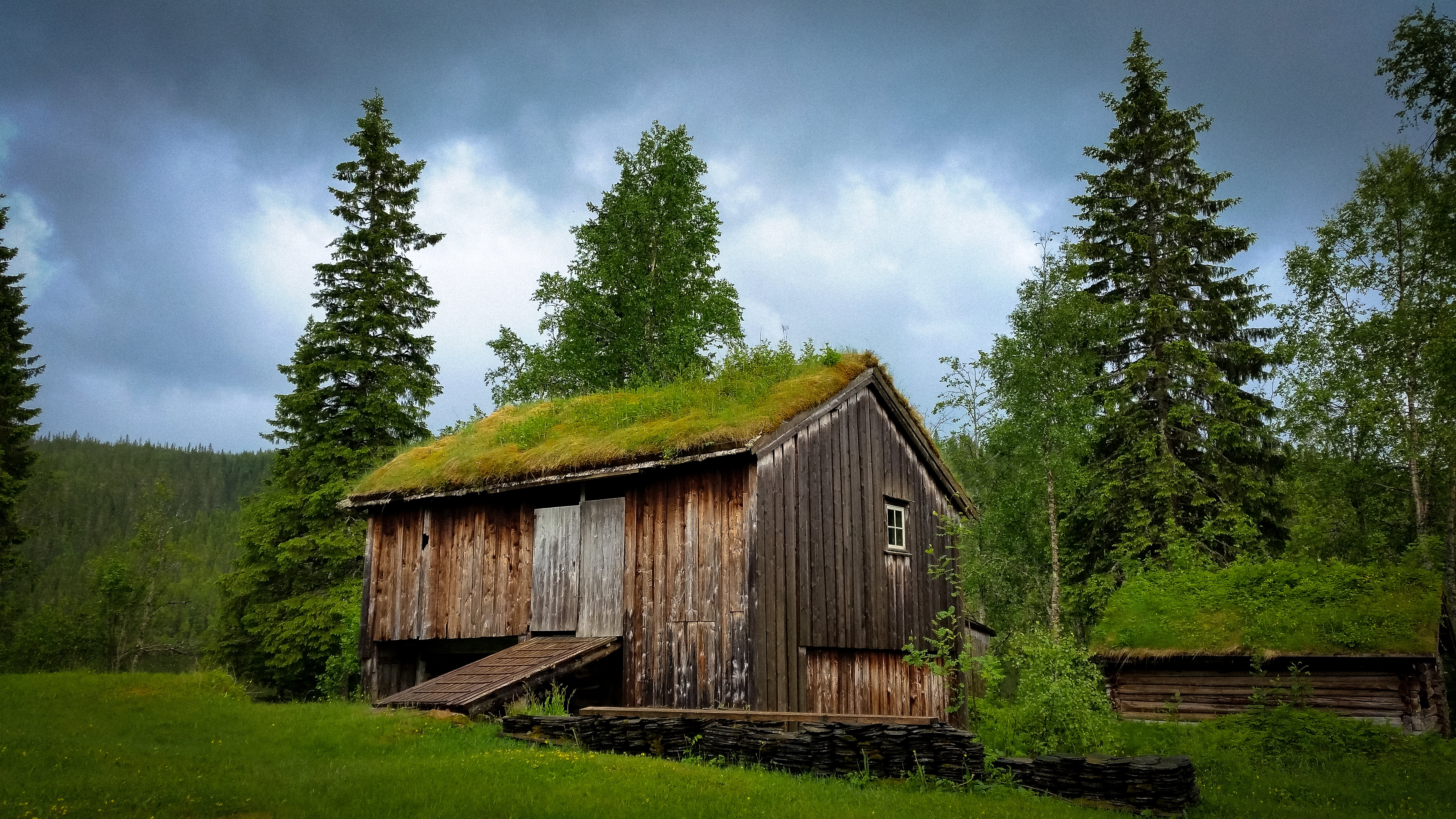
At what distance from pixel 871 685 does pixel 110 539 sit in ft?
335

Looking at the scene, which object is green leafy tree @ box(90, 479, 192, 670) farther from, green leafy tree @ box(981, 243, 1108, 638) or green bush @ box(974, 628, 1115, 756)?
green bush @ box(974, 628, 1115, 756)

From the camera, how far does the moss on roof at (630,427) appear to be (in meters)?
16.0

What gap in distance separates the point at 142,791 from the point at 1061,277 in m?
28.0

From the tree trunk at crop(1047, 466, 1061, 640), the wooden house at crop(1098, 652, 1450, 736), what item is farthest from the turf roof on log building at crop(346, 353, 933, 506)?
the tree trunk at crop(1047, 466, 1061, 640)

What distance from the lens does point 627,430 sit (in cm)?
1730

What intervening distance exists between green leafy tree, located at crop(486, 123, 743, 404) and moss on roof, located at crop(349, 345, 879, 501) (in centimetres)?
858

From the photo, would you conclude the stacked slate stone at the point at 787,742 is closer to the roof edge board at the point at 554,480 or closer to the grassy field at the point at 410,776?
the grassy field at the point at 410,776

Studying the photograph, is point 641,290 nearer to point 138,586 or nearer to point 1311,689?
point 1311,689

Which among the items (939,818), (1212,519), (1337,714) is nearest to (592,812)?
(939,818)

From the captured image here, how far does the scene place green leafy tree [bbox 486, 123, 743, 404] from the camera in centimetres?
2973

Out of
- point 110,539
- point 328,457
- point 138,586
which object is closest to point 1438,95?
point 328,457

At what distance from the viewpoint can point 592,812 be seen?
8.41 m

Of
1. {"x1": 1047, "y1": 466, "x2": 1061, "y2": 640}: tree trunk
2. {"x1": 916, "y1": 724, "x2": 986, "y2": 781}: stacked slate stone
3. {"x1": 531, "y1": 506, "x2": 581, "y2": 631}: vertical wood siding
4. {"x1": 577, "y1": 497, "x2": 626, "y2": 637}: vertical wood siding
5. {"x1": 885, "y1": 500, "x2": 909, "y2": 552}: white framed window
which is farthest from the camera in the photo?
{"x1": 1047, "y1": 466, "x2": 1061, "y2": 640}: tree trunk

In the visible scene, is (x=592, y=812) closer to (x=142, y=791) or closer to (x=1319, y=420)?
(x=142, y=791)
